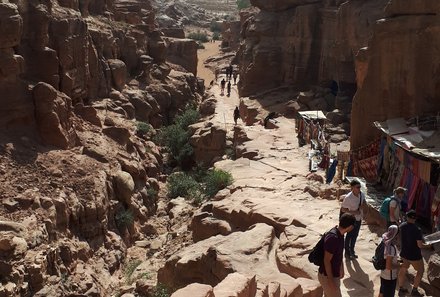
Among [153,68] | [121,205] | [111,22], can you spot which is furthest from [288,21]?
[121,205]

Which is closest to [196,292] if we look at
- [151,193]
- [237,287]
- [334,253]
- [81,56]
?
[237,287]

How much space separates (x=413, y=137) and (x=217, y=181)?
7.48 m

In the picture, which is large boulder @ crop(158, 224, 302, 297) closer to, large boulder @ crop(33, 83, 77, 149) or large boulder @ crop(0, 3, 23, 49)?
large boulder @ crop(33, 83, 77, 149)

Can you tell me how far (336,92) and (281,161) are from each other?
453 inches

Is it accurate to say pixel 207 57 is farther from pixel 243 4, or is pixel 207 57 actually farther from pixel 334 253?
pixel 334 253

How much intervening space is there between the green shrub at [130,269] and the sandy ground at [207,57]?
120 feet

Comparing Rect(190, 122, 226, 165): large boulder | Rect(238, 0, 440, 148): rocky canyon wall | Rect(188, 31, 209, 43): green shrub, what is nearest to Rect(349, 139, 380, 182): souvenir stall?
Rect(238, 0, 440, 148): rocky canyon wall

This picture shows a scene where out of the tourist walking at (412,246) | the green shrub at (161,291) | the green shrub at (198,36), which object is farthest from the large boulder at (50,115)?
the green shrub at (198,36)

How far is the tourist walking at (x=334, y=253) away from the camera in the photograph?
7.74 meters

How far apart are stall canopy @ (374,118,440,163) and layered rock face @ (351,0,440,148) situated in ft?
1.97

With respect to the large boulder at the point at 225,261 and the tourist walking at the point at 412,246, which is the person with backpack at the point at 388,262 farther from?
the large boulder at the point at 225,261

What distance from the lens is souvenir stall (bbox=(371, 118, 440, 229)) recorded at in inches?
486

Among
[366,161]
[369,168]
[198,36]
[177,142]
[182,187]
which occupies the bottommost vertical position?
[182,187]

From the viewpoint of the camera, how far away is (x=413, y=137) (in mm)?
13883
